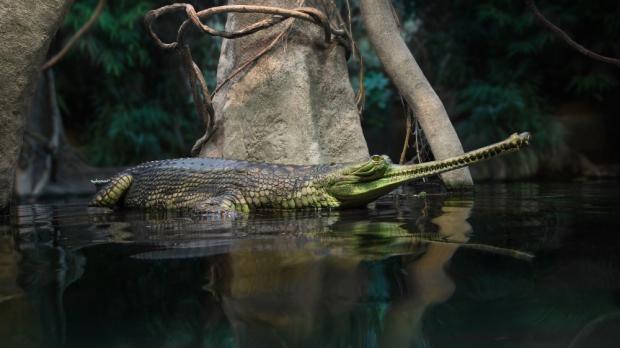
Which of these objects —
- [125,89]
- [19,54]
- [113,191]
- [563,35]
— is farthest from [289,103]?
[125,89]

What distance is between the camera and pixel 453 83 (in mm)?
10344

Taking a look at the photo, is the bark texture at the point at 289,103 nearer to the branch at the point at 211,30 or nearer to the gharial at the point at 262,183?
the branch at the point at 211,30

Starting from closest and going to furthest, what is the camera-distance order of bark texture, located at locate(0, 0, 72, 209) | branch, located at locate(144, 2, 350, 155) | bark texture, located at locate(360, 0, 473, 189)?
1. bark texture, located at locate(0, 0, 72, 209)
2. branch, located at locate(144, 2, 350, 155)
3. bark texture, located at locate(360, 0, 473, 189)

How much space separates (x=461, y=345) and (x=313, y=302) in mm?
340

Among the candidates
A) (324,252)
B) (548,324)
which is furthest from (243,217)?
(548,324)

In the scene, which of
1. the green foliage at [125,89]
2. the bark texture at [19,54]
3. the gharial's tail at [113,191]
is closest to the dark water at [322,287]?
the bark texture at [19,54]

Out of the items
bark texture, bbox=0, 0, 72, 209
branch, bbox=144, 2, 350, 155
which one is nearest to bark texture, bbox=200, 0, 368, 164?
branch, bbox=144, 2, 350, 155

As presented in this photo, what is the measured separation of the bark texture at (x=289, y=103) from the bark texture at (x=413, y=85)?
0.33 metres

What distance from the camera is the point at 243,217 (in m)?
3.07

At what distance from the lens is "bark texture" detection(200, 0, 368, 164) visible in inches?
168

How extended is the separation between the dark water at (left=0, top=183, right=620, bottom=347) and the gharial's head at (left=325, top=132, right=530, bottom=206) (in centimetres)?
79

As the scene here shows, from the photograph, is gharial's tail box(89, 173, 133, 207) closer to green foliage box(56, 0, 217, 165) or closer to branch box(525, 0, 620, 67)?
branch box(525, 0, 620, 67)

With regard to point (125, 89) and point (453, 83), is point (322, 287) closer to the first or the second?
point (453, 83)

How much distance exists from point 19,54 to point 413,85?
2867mm
